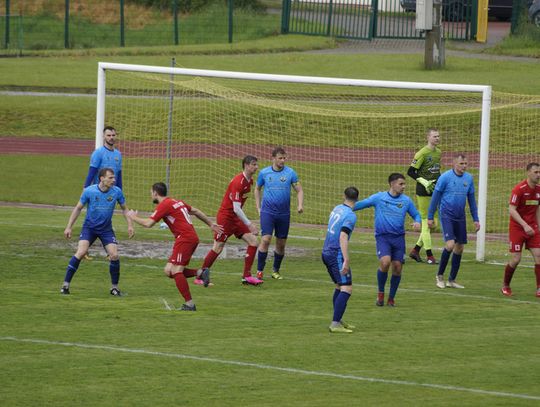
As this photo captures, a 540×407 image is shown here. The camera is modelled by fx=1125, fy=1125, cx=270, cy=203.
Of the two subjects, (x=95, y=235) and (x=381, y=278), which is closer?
(x=381, y=278)

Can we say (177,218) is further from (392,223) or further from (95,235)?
(392,223)

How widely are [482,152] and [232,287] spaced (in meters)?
5.69

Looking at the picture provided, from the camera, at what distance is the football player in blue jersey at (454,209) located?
58.5 feet

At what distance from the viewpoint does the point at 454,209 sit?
1783 cm

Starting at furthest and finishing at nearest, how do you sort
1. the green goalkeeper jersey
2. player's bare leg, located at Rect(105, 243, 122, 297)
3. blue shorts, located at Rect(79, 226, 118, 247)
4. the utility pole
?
the utility pole
the green goalkeeper jersey
blue shorts, located at Rect(79, 226, 118, 247)
player's bare leg, located at Rect(105, 243, 122, 297)

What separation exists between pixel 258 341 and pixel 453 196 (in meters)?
5.34

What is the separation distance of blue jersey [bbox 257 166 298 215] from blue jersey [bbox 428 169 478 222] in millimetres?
2327

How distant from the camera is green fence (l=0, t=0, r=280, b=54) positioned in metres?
52.8

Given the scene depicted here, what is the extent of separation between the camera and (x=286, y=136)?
32969 mm

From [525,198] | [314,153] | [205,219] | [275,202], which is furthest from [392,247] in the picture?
[314,153]

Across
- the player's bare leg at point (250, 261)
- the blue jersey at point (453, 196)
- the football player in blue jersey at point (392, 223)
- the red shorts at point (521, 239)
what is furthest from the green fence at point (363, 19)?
the football player in blue jersey at point (392, 223)

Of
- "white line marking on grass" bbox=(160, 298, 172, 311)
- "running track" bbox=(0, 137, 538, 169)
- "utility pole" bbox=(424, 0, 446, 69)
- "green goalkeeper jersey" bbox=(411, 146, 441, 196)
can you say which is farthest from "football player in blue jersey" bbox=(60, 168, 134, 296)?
"utility pole" bbox=(424, 0, 446, 69)

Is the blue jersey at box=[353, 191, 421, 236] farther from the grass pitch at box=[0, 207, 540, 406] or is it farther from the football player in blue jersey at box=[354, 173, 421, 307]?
the grass pitch at box=[0, 207, 540, 406]

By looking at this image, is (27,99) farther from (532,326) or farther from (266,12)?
(532,326)
